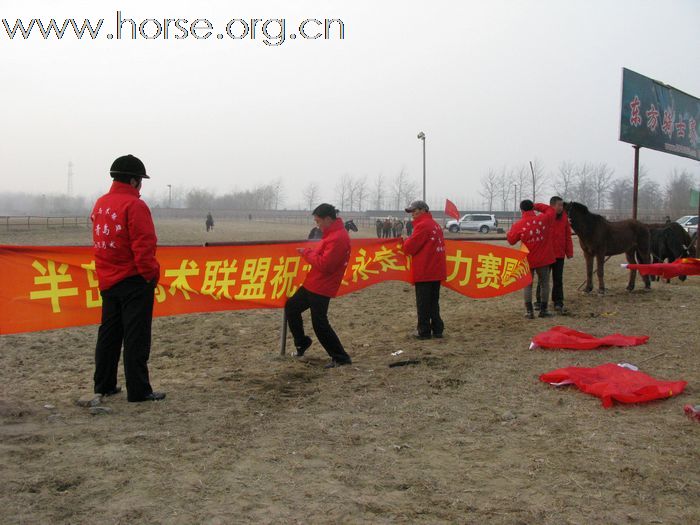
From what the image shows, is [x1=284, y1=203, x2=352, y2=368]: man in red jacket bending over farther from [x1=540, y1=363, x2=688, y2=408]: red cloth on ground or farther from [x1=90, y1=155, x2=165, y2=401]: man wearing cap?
[x1=540, y1=363, x2=688, y2=408]: red cloth on ground

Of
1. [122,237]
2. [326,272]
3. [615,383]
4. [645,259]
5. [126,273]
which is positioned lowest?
[615,383]

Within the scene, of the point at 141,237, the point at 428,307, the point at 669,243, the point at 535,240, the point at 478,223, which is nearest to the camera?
the point at 141,237

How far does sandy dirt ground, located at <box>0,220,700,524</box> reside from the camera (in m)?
3.58

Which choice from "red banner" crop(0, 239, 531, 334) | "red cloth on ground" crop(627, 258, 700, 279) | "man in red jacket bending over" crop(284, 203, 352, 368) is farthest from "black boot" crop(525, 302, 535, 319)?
"man in red jacket bending over" crop(284, 203, 352, 368)

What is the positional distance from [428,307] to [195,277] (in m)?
3.14

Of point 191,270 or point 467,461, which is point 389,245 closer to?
point 191,270

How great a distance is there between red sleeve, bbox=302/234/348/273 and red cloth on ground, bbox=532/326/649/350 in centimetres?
265

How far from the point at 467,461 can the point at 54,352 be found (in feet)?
19.0

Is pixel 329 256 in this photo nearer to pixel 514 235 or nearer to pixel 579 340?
pixel 579 340

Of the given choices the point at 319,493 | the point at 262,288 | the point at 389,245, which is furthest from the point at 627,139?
the point at 319,493

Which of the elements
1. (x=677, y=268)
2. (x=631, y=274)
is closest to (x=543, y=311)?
(x=631, y=274)

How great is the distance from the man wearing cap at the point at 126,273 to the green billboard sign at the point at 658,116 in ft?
44.1

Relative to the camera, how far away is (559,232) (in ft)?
34.6

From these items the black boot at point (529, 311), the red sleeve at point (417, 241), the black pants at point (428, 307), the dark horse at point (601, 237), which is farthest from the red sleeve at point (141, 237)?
the dark horse at point (601, 237)
